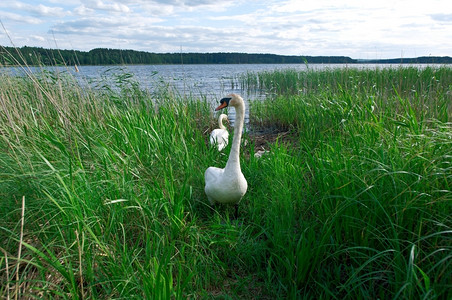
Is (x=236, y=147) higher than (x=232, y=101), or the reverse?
(x=232, y=101)

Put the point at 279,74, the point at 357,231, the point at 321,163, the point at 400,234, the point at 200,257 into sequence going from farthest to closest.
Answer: the point at 279,74 < the point at 321,163 < the point at 200,257 < the point at 357,231 < the point at 400,234

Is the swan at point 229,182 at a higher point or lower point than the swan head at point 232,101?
lower

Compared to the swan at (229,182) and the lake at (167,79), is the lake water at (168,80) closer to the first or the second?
the lake at (167,79)

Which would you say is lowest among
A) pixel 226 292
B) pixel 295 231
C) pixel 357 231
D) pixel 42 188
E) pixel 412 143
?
pixel 226 292

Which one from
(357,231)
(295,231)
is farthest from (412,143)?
(295,231)

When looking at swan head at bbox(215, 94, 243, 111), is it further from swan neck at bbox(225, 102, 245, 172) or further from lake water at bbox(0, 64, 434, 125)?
lake water at bbox(0, 64, 434, 125)

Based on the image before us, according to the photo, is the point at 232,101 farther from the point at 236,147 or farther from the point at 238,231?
the point at 238,231

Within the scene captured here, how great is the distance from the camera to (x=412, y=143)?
259cm

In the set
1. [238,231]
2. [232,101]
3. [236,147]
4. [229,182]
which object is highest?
[232,101]

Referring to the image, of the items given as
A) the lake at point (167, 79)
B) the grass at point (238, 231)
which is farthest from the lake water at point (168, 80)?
the grass at point (238, 231)

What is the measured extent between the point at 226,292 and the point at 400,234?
4.18 feet

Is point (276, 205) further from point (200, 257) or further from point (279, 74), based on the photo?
point (279, 74)

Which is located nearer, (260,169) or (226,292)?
(226,292)

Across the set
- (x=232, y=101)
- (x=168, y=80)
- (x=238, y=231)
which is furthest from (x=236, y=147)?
(x=168, y=80)
